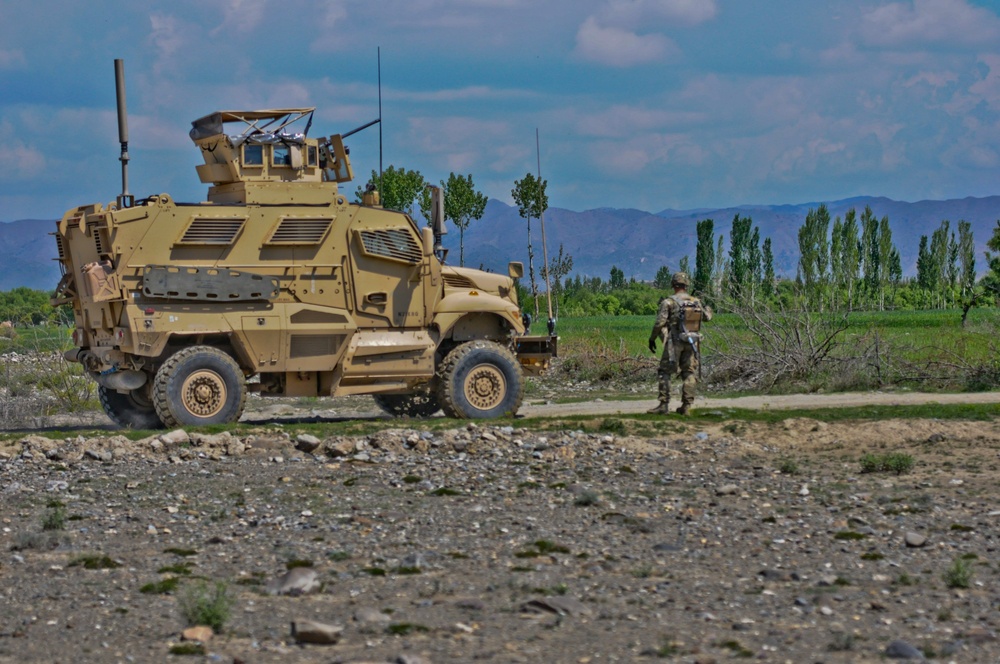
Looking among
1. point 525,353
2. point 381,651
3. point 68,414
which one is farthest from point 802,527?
point 68,414

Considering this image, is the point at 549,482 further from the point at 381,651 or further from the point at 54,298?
the point at 54,298

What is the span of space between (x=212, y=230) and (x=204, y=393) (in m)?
2.12

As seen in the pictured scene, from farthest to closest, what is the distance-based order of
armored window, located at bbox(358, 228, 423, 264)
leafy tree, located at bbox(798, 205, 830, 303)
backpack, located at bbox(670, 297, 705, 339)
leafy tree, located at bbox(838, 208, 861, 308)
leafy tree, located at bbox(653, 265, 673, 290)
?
1. leafy tree, located at bbox(838, 208, 861, 308)
2. leafy tree, located at bbox(798, 205, 830, 303)
3. leafy tree, located at bbox(653, 265, 673, 290)
4. backpack, located at bbox(670, 297, 705, 339)
5. armored window, located at bbox(358, 228, 423, 264)

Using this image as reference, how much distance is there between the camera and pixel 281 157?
18766 millimetres

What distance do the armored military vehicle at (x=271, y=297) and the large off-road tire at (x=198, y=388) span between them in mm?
18

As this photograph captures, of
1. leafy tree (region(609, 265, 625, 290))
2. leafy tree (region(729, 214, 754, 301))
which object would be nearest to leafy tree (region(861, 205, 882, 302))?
leafy tree (region(729, 214, 754, 301))

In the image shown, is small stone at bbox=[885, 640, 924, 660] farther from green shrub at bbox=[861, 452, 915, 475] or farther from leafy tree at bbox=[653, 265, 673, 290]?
leafy tree at bbox=[653, 265, 673, 290]

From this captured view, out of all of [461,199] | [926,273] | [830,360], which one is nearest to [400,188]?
[461,199]

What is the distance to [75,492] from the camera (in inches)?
558

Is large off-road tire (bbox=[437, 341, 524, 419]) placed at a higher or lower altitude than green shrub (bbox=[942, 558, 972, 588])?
higher

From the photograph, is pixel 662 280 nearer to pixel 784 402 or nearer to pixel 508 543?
pixel 784 402

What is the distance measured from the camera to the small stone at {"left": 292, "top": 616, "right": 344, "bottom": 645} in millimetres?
8508

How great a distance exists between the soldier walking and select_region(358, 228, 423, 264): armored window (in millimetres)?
3510

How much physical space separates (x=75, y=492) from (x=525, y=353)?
778 centimetres
